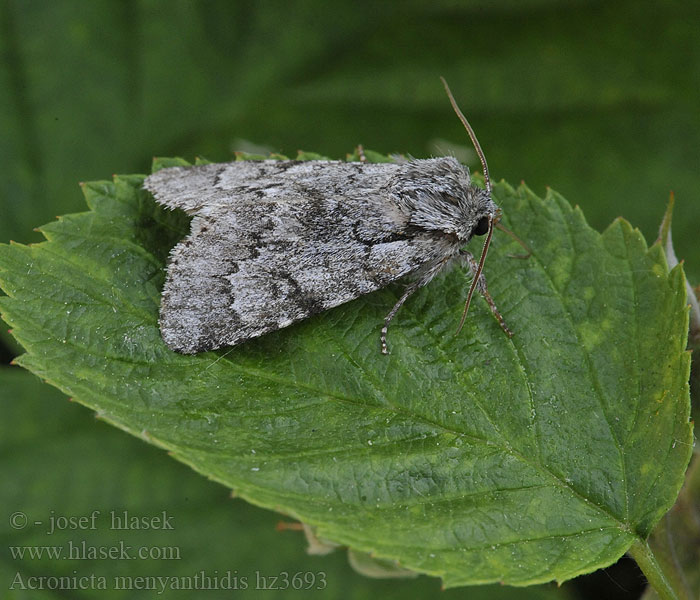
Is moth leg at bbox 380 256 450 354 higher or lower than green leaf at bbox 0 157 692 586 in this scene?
higher

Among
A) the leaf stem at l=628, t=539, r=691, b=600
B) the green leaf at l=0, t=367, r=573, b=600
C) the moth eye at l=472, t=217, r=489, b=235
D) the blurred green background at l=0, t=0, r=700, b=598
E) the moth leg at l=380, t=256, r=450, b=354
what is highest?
the blurred green background at l=0, t=0, r=700, b=598

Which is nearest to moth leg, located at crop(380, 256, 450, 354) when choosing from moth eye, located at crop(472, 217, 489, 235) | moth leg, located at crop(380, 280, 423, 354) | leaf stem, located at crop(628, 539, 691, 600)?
moth leg, located at crop(380, 280, 423, 354)

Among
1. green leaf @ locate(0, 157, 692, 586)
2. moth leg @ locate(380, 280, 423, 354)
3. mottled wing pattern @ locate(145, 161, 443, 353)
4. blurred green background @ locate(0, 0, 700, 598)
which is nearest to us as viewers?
green leaf @ locate(0, 157, 692, 586)

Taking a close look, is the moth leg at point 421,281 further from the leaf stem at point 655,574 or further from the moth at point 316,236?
the leaf stem at point 655,574

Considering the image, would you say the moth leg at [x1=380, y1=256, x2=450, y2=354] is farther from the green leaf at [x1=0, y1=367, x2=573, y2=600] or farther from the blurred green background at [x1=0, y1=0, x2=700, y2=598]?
the blurred green background at [x1=0, y1=0, x2=700, y2=598]

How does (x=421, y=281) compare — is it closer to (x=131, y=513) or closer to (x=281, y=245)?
(x=281, y=245)

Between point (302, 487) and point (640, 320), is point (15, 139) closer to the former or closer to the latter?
point (302, 487)

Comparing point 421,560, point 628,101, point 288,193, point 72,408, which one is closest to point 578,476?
point 421,560
